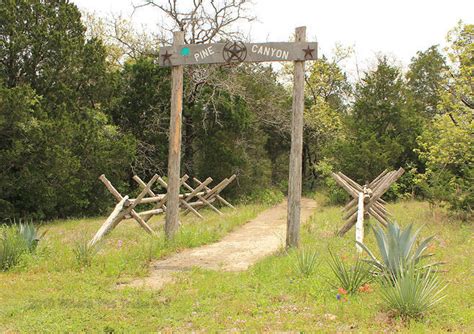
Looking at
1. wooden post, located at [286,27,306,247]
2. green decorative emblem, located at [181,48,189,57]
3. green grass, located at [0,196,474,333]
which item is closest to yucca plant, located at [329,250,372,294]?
green grass, located at [0,196,474,333]

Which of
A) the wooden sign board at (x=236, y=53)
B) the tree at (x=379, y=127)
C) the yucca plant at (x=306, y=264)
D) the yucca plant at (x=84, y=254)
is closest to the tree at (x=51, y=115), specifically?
the wooden sign board at (x=236, y=53)

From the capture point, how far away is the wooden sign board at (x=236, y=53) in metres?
8.16

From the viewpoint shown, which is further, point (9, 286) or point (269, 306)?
point (9, 286)

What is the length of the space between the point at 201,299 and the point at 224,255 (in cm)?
308

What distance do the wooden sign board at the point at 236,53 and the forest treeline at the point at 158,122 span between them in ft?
17.8

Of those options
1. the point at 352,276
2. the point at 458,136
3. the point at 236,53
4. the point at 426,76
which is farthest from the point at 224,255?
the point at 426,76

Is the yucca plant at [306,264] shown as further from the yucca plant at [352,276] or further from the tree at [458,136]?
the tree at [458,136]

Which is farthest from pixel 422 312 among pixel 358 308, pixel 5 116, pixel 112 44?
pixel 112 44

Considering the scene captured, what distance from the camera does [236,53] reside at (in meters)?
8.68

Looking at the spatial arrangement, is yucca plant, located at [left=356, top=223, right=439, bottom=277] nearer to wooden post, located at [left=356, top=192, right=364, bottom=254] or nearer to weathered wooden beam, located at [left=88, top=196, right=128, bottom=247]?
wooden post, located at [left=356, top=192, right=364, bottom=254]

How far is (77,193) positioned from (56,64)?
14.1 feet

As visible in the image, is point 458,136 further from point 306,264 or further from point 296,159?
point 306,264

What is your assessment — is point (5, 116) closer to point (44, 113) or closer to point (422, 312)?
point (44, 113)

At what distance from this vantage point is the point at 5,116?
40.3ft
